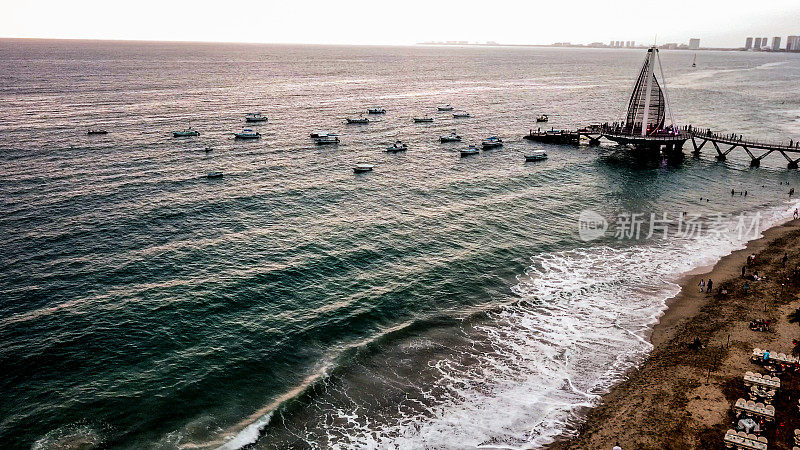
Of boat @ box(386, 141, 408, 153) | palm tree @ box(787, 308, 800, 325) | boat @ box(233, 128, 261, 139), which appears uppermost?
boat @ box(233, 128, 261, 139)

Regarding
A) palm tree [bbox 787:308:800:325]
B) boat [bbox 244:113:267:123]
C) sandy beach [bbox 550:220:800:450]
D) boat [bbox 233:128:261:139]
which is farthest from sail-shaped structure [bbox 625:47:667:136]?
boat [bbox 244:113:267:123]

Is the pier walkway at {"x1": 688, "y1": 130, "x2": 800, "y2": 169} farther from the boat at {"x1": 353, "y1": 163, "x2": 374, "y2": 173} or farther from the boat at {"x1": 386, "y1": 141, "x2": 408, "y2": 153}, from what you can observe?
the boat at {"x1": 353, "y1": 163, "x2": 374, "y2": 173}

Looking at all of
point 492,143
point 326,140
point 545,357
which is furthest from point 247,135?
point 545,357

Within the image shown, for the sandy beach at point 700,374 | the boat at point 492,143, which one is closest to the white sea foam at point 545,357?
the sandy beach at point 700,374

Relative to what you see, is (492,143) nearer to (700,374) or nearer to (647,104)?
(647,104)

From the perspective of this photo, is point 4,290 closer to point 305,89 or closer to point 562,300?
point 562,300
